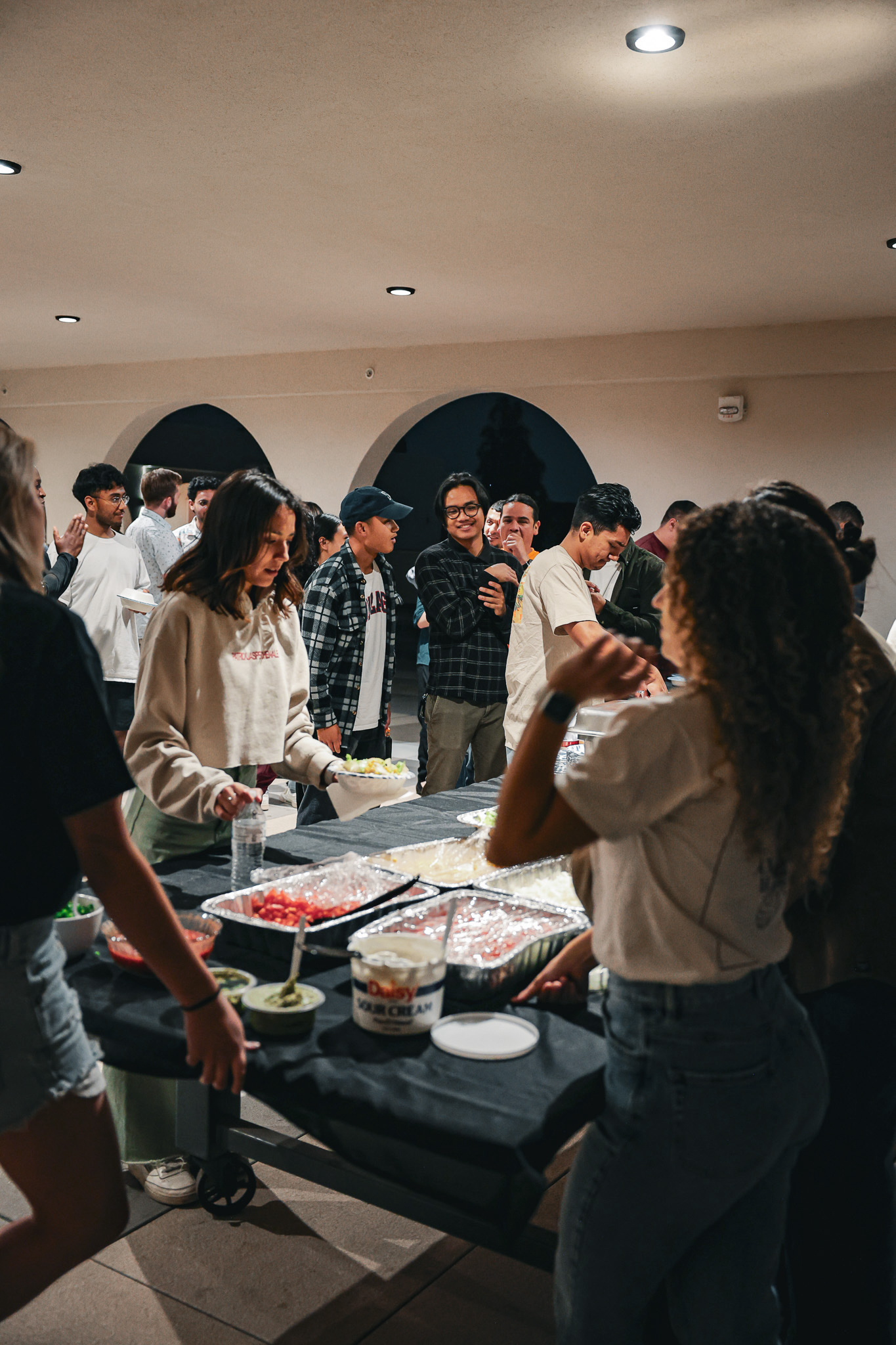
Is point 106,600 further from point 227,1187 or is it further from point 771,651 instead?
point 771,651

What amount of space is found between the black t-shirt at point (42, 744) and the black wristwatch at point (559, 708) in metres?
0.46

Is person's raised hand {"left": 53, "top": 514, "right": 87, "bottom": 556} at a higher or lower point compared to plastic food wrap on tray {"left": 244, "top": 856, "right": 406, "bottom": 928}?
higher

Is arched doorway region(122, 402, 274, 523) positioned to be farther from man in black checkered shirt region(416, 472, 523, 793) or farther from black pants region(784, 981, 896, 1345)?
black pants region(784, 981, 896, 1345)

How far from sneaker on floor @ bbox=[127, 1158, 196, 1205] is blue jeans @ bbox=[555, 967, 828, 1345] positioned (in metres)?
1.16

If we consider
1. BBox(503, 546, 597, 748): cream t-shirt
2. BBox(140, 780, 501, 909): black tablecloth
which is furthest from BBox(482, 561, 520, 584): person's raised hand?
BBox(140, 780, 501, 909): black tablecloth

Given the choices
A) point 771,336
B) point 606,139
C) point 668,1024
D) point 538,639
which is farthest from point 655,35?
point 771,336

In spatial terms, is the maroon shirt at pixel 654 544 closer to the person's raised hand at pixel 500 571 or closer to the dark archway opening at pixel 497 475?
the person's raised hand at pixel 500 571

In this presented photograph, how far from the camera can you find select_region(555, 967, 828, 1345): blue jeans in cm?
109

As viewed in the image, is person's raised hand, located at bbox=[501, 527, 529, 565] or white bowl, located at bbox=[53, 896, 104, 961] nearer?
white bowl, located at bbox=[53, 896, 104, 961]

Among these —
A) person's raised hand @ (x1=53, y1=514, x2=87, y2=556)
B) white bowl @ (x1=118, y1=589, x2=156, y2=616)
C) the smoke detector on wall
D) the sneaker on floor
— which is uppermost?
the smoke detector on wall

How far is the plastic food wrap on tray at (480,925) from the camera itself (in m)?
1.57

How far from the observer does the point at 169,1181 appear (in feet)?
6.88

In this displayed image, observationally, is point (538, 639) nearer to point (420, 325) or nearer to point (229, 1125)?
point (229, 1125)

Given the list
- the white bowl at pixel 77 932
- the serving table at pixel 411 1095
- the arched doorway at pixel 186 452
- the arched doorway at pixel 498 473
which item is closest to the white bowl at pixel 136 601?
the white bowl at pixel 77 932
